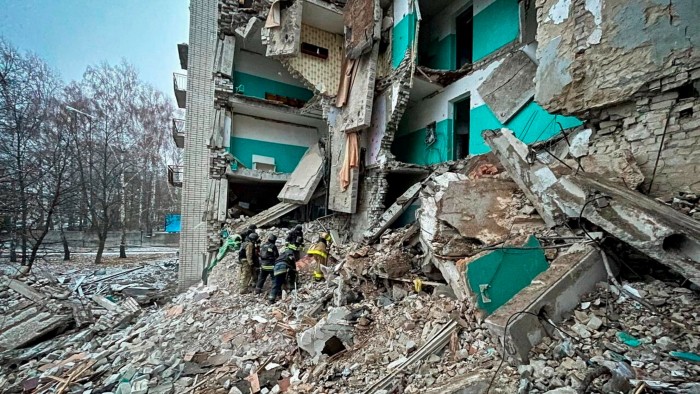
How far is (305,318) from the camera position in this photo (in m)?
4.52

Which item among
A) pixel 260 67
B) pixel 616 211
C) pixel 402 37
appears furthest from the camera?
pixel 260 67

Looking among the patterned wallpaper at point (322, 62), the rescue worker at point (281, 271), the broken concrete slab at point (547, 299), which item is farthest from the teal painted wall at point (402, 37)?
the broken concrete slab at point (547, 299)

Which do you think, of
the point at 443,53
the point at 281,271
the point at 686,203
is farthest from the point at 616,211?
the point at 443,53

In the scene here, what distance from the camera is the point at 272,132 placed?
11547mm

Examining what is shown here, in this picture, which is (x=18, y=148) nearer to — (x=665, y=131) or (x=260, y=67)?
(x=260, y=67)

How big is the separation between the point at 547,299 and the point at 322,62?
9.53 meters

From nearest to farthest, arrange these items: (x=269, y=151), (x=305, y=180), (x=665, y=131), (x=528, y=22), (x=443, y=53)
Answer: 1. (x=665, y=131)
2. (x=528, y=22)
3. (x=443, y=53)
4. (x=305, y=180)
5. (x=269, y=151)

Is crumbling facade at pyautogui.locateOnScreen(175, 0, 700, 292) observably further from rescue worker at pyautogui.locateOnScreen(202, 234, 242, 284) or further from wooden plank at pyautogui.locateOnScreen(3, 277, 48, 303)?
wooden plank at pyautogui.locateOnScreen(3, 277, 48, 303)

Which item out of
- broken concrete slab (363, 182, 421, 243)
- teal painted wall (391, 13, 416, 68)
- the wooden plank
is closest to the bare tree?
the wooden plank

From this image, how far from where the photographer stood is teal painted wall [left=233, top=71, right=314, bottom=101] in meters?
11.0

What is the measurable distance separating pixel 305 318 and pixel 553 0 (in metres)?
6.32

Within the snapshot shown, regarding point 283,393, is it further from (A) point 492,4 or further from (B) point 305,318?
(A) point 492,4

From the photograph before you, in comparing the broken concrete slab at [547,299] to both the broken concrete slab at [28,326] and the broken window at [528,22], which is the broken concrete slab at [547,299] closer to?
the broken window at [528,22]

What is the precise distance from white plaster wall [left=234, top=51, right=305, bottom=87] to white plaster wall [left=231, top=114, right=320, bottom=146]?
1.85 m
